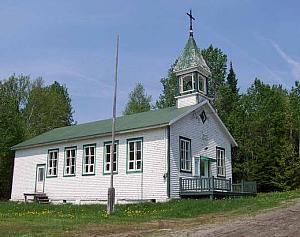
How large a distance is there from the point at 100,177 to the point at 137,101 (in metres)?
40.4

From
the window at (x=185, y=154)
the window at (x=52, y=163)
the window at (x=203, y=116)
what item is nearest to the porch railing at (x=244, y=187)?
the window at (x=185, y=154)

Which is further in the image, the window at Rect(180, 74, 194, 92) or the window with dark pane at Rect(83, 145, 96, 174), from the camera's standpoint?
the window at Rect(180, 74, 194, 92)

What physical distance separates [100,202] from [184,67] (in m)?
11.0

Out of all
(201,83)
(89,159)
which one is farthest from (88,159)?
(201,83)

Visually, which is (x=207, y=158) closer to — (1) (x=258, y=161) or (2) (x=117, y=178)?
(2) (x=117, y=178)

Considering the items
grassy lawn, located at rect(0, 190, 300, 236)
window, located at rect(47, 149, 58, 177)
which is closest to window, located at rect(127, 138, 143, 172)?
grassy lawn, located at rect(0, 190, 300, 236)

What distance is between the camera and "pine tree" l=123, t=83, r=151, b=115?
219 feet

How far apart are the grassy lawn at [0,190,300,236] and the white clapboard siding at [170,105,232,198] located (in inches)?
106

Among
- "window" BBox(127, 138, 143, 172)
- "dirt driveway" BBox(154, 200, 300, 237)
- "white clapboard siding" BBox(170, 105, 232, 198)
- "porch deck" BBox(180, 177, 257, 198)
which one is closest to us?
"dirt driveway" BBox(154, 200, 300, 237)

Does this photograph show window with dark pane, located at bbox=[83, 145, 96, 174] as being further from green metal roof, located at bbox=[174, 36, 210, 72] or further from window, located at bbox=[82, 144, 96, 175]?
green metal roof, located at bbox=[174, 36, 210, 72]

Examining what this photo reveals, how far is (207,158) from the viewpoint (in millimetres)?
29219

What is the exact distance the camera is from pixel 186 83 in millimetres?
31422

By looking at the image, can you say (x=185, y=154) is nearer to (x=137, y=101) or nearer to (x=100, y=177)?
(x=100, y=177)

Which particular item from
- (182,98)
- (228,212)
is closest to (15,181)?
(182,98)
